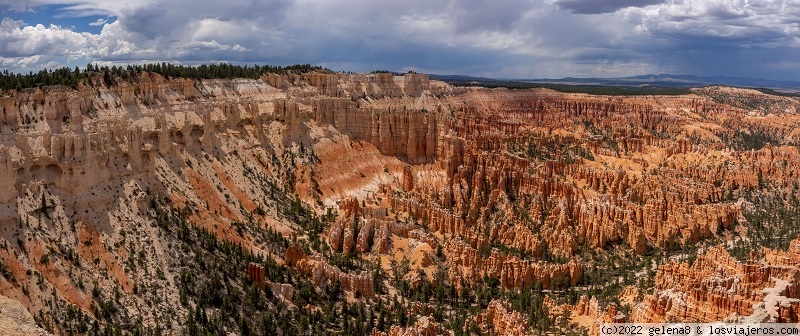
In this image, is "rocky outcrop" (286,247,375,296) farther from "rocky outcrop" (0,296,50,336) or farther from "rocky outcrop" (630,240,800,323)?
"rocky outcrop" (0,296,50,336)

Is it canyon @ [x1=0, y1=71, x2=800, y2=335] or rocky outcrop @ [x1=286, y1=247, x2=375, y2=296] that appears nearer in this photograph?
canyon @ [x1=0, y1=71, x2=800, y2=335]

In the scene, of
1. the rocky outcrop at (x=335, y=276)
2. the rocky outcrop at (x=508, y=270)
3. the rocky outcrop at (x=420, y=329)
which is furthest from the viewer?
the rocky outcrop at (x=508, y=270)

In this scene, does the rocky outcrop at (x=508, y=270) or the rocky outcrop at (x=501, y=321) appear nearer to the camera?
A: the rocky outcrop at (x=501, y=321)

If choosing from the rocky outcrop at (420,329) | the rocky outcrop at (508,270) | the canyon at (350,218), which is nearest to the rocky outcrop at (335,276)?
the canyon at (350,218)

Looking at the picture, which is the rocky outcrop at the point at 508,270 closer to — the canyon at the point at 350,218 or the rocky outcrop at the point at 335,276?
the canyon at the point at 350,218

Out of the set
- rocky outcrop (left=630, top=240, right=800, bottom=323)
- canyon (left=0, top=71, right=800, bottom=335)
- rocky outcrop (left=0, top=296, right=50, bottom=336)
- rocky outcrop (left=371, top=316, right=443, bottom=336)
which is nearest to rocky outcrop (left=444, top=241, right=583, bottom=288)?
canyon (left=0, top=71, right=800, bottom=335)

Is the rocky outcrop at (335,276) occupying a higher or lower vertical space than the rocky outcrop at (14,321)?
lower

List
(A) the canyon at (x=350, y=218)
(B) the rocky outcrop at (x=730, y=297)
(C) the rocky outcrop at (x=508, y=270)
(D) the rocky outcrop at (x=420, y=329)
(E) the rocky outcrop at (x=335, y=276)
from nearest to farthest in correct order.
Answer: (B) the rocky outcrop at (x=730, y=297) → (D) the rocky outcrop at (x=420, y=329) → (A) the canyon at (x=350, y=218) → (E) the rocky outcrop at (x=335, y=276) → (C) the rocky outcrop at (x=508, y=270)

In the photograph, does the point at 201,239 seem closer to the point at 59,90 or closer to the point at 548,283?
the point at 59,90

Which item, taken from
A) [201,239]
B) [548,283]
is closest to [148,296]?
[201,239]
